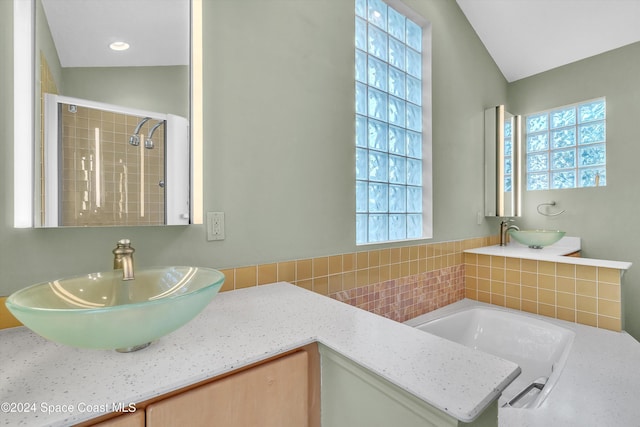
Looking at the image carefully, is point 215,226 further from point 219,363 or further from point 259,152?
point 219,363

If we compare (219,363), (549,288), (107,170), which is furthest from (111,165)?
(549,288)

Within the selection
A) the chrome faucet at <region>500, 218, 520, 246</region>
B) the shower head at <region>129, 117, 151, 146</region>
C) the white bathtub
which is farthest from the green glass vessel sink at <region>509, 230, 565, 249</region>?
the shower head at <region>129, 117, 151, 146</region>

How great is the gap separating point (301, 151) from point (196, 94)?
0.53 metres

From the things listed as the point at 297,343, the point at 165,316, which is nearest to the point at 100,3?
the point at 165,316

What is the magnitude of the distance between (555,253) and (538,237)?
253 mm

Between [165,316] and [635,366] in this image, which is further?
[635,366]

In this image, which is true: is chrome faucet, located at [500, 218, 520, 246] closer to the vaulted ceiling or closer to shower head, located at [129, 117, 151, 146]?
the vaulted ceiling

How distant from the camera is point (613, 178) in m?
2.56

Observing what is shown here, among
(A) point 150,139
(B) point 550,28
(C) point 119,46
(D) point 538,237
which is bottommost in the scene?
(D) point 538,237

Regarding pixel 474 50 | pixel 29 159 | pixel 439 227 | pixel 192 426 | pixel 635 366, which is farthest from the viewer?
pixel 474 50

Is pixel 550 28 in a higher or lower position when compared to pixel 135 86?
higher

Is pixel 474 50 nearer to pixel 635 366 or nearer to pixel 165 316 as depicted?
pixel 635 366

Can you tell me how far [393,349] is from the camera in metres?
0.74

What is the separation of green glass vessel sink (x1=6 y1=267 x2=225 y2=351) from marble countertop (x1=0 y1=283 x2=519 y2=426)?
7 cm
